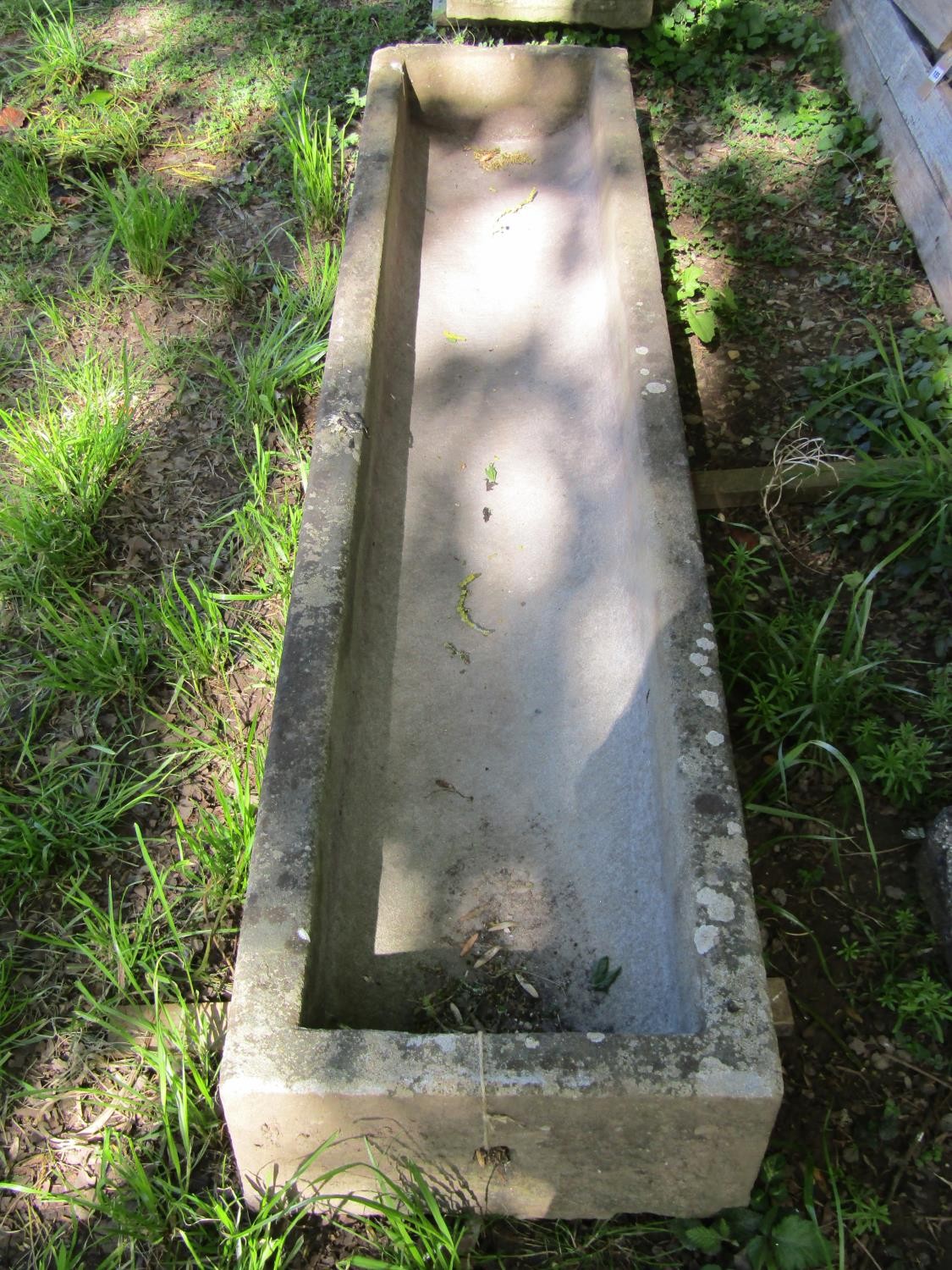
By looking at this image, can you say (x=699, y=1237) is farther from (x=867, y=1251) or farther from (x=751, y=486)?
(x=751, y=486)

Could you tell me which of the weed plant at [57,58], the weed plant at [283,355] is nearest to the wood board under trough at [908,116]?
the weed plant at [283,355]

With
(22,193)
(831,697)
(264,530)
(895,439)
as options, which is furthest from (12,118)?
(831,697)

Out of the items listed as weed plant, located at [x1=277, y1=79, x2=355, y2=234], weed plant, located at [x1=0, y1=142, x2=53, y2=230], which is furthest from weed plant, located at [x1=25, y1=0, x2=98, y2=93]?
weed plant, located at [x1=277, y1=79, x2=355, y2=234]

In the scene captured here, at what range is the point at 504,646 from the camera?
229 cm

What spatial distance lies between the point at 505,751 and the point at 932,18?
2765 millimetres

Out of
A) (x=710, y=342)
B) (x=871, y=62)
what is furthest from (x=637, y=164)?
(x=871, y=62)

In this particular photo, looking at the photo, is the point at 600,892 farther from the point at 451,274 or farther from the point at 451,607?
the point at 451,274

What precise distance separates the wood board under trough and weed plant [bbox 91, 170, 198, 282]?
2.45 metres

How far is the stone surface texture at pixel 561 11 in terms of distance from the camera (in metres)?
3.71

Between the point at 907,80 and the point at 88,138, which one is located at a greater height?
the point at 907,80

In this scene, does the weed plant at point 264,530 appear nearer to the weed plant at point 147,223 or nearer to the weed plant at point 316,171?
the weed plant at point 147,223

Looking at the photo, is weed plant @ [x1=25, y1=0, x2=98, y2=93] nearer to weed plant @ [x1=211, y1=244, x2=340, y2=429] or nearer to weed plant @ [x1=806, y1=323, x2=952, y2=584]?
weed plant @ [x1=211, y1=244, x2=340, y2=429]

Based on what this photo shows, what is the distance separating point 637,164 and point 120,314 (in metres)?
1.76

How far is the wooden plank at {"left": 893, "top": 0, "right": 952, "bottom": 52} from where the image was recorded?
294 centimetres
